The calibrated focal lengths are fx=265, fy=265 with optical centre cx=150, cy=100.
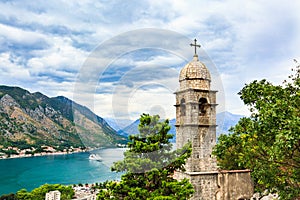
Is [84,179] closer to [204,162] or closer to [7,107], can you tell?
[204,162]

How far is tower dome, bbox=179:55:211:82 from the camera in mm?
11383

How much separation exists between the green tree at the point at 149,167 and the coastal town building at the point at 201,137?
2.02 meters

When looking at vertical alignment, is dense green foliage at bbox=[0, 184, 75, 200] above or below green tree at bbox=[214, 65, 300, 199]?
below

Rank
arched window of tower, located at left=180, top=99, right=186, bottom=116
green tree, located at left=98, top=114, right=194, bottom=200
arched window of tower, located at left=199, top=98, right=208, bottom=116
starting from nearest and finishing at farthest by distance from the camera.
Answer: green tree, located at left=98, top=114, right=194, bottom=200
arched window of tower, located at left=180, top=99, right=186, bottom=116
arched window of tower, located at left=199, top=98, right=208, bottom=116

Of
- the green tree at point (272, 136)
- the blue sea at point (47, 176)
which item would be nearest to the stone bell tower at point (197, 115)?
the green tree at point (272, 136)

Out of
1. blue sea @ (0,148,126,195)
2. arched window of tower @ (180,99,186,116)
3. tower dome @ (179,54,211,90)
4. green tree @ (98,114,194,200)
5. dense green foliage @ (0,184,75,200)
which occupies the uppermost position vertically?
tower dome @ (179,54,211,90)

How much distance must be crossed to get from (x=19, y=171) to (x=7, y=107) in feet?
256

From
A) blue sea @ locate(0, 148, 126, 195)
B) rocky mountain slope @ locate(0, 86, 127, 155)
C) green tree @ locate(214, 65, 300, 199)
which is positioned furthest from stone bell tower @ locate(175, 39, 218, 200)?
rocky mountain slope @ locate(0, 86, 127, 155)

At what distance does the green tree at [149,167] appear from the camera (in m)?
8.38

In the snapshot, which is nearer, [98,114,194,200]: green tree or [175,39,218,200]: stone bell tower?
[98,114,194,200]: green tree

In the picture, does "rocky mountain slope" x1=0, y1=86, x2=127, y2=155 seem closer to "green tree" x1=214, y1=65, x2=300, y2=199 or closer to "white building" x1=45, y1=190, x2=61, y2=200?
"white building" x1=45, y1=190, x2=61, y2=200

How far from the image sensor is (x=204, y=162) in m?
11.2

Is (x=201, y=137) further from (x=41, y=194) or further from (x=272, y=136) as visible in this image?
(x=41, y=194)

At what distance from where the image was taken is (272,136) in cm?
748
